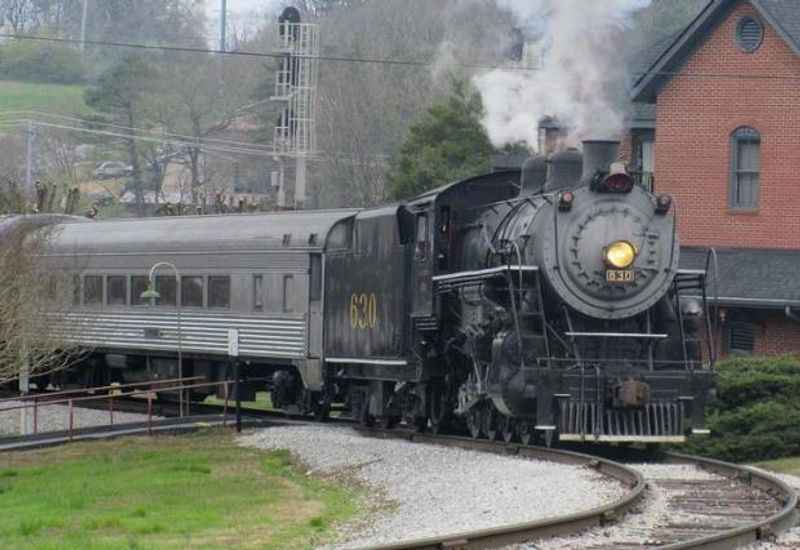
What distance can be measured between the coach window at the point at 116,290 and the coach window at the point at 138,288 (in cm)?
22

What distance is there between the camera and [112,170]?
102 m

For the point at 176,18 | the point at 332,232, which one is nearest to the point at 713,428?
the point at 332,232

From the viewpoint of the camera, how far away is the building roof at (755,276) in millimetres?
28266

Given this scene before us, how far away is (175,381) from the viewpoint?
28062mm

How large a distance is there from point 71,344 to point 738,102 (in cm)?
1277

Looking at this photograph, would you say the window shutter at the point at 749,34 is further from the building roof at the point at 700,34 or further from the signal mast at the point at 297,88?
the signal mast at the point at 297,88

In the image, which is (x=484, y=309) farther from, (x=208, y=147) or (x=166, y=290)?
(x=208, y=147)

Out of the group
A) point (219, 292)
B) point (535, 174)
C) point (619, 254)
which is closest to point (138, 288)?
point (219, 292)

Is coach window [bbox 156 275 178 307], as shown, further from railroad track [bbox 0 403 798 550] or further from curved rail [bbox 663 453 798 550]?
curved rail [bbox 663 453 798 550]

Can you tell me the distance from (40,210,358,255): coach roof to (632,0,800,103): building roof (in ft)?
26.3

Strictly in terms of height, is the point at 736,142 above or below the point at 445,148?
below

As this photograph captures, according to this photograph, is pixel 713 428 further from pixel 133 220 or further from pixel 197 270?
pixel 133 220

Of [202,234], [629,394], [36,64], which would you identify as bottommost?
Result: [629,394]

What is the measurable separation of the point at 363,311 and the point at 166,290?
764cm
